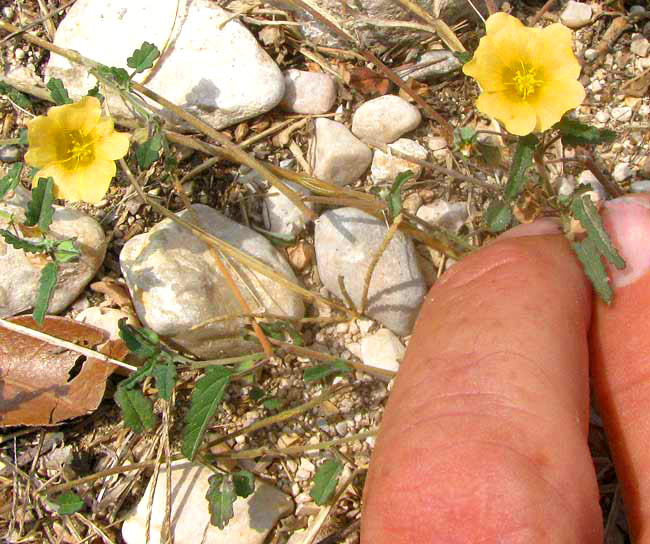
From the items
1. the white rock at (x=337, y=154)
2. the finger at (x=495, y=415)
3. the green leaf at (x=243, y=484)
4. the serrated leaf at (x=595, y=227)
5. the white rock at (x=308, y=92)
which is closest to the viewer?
the finger at (x=495, y=415)

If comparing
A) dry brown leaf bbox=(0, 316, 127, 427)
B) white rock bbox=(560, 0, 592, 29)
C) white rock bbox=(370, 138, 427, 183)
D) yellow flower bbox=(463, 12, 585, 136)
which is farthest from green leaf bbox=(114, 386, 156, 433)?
white rock bbox=(560, 0, 592, 29)

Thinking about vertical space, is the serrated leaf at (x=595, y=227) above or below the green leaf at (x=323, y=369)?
above

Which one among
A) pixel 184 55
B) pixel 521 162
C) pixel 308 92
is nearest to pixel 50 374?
pixel 184 55

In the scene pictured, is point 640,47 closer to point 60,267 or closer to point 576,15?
point 576,15

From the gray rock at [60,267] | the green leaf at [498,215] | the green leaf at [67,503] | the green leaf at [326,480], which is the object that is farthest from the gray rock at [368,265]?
the green leaf at [67,503]

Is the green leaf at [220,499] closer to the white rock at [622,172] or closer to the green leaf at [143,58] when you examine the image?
the green leaf at [143,58]

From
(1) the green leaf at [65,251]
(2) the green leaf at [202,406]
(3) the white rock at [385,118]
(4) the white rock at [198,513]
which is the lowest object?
(4) the white rock at [198,513]
